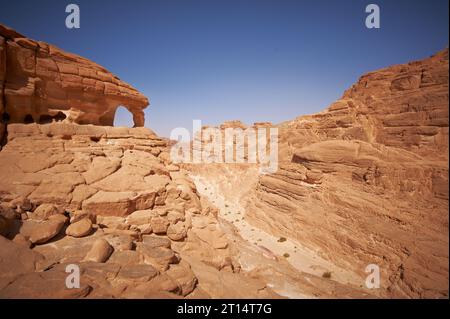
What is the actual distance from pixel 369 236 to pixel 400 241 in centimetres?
120

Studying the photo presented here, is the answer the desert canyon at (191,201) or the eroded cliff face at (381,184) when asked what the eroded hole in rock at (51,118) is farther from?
the eroded cliff face at (381,184)

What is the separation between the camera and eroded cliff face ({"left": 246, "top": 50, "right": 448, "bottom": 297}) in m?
7.08

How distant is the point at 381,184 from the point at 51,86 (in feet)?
54.1

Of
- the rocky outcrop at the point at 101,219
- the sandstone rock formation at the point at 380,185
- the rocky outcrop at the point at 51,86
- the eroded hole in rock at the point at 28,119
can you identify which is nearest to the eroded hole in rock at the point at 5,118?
the rocky outcrop at the point at 51,86

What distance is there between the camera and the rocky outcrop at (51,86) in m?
9.23

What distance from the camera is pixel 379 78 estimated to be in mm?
11594

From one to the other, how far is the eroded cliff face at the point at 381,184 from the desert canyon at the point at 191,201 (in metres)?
0.06

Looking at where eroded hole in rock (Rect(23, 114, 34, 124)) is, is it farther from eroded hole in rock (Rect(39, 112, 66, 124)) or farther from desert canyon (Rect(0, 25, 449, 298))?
eroded hole in rock (Rect(39, 112, 66, 124))

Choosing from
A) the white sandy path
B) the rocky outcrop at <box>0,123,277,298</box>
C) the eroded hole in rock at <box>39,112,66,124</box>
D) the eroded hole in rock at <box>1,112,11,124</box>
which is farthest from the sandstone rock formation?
the eroded hole in rock at <box>1,112,11,124</box>

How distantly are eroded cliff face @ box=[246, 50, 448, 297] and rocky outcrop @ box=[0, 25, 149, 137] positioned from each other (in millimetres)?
12078

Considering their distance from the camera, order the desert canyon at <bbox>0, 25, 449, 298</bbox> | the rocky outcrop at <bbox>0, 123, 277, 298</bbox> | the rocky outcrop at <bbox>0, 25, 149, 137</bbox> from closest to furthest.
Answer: the rocky outcrop at <bbox>0, 123, 277, 298</bbox>, the desert canyon at <bbox>0, 25, 449, 298</bbox>, the rocky outcrop at <bbox>0, 25, 149, 137</bbox>
